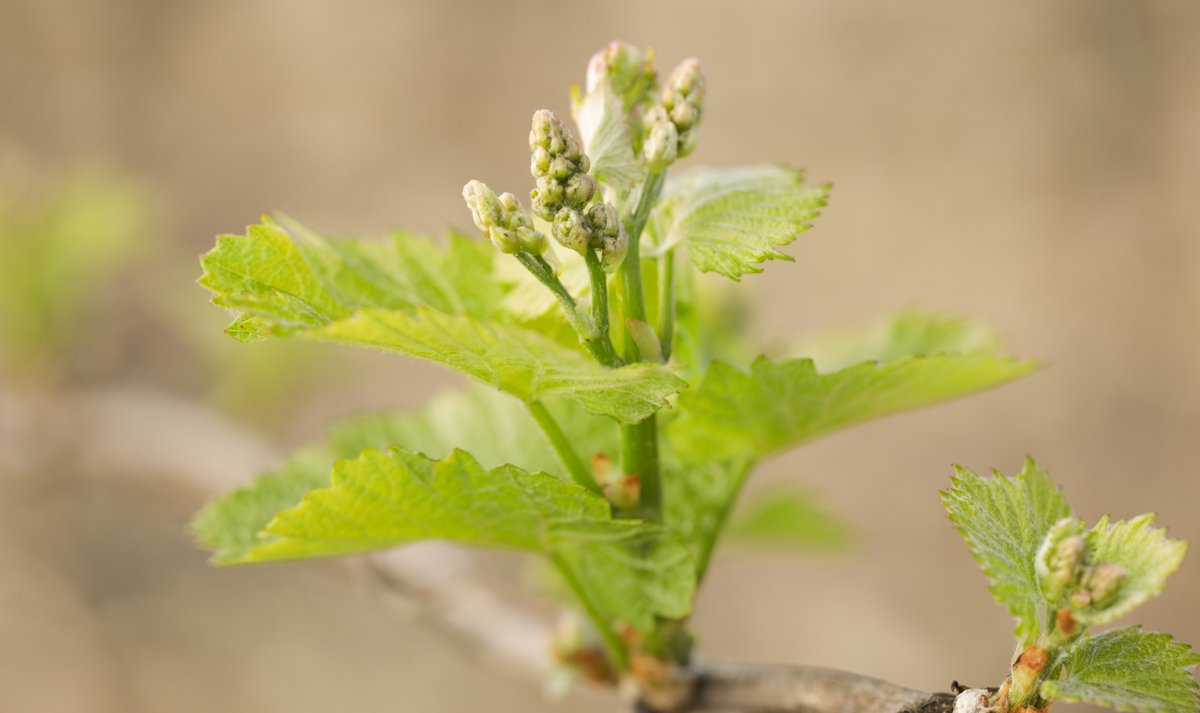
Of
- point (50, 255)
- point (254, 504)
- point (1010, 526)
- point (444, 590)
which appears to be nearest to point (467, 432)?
point (254, 504)

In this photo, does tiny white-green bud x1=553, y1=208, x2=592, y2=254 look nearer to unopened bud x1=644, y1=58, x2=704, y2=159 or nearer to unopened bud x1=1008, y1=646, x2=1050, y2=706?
unopened bud x1=644, y1=58, x2=704, y2=159

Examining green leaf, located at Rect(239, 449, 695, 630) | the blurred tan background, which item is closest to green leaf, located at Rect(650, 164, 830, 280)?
green leaf, located at Rect(239, 449, 695, 630)

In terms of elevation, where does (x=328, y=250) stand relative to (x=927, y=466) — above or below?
above

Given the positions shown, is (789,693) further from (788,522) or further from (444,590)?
(444,590)

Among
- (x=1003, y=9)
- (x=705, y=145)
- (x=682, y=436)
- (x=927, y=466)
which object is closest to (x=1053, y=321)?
(x=927, y=466)

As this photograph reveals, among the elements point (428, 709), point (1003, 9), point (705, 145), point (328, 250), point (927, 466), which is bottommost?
point (428, 709)

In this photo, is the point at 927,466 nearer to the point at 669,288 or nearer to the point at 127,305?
the point at 127,305

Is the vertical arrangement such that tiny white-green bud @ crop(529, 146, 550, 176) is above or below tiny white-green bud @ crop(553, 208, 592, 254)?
above
